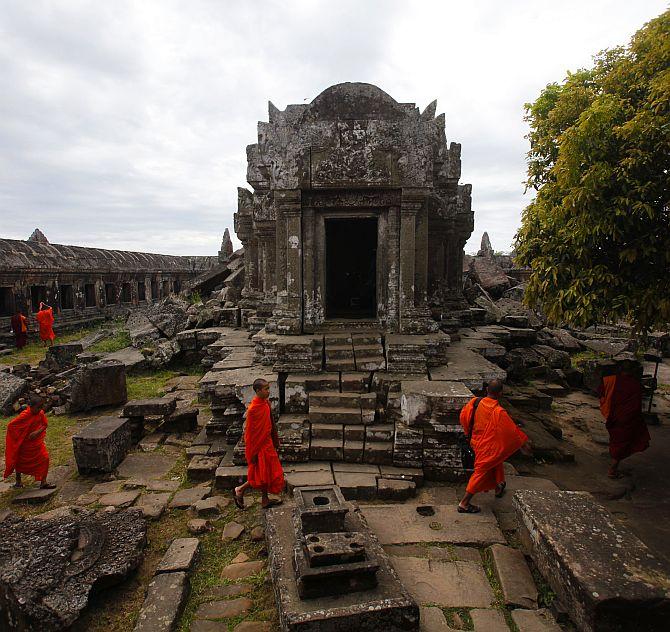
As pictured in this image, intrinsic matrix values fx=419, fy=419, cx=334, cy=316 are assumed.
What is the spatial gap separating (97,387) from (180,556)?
558 cm

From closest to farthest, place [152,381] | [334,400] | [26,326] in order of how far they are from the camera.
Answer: [334,400], [152,381], [26,326]

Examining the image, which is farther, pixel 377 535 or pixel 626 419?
pixel 626 419

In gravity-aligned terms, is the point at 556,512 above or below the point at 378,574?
above

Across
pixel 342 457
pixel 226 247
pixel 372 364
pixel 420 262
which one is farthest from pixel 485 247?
pixel 342 457

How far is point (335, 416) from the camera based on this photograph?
5270mm

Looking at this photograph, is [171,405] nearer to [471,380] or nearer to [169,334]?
[471,380]

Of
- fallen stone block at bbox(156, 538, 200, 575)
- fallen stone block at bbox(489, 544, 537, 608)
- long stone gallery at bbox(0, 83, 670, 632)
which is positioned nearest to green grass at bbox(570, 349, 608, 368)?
long stone gallery at bbox(0, 83, 670, 632)

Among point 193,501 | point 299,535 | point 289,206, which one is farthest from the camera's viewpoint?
point 289,206

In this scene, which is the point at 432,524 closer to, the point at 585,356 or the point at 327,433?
the point at 327,433

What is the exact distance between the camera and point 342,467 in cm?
483

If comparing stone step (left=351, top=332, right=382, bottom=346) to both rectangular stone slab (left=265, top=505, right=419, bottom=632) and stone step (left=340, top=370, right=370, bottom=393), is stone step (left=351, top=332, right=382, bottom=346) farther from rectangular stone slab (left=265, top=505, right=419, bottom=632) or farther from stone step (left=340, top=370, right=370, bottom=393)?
rectangular stone slab (left=265, top=505, right=419, bottom=632)

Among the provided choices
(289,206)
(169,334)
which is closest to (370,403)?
(289,206)

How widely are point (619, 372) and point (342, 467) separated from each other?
4.00 meters

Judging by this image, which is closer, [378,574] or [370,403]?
[378,574]
